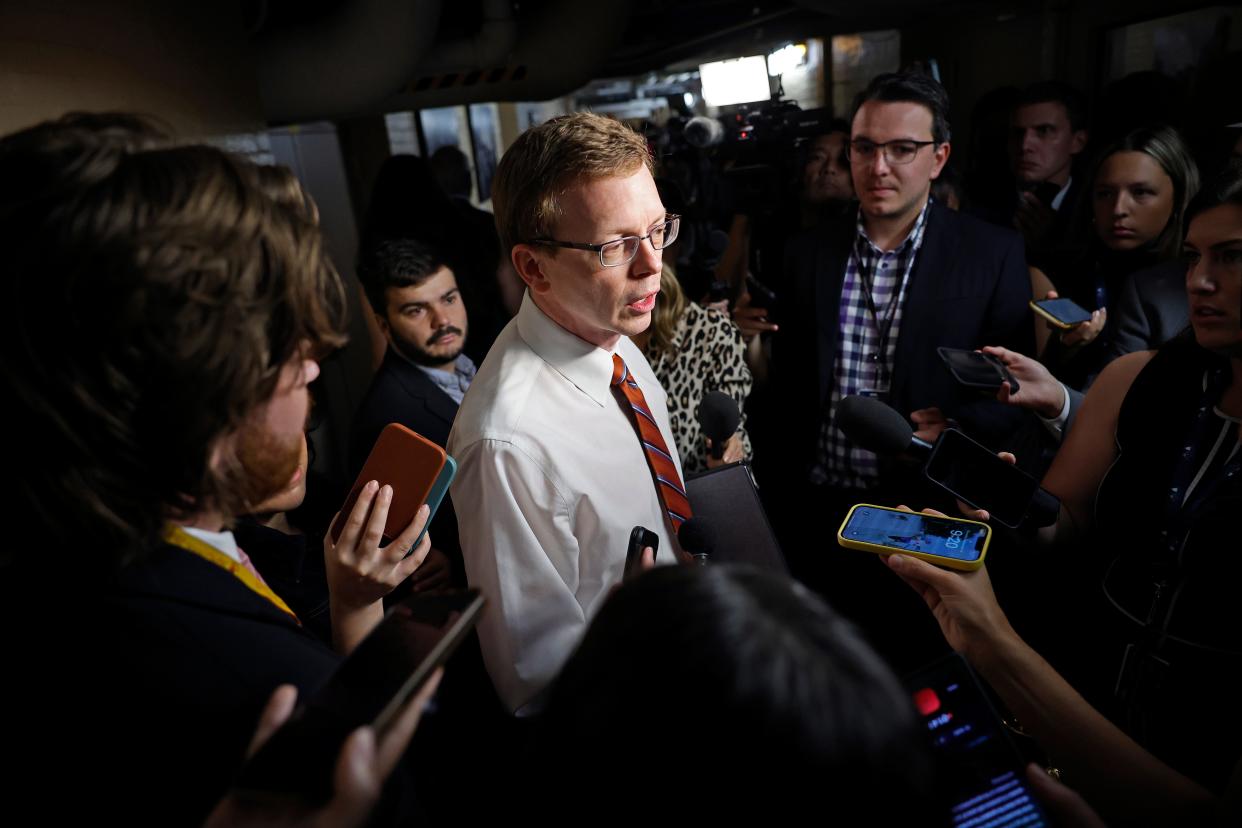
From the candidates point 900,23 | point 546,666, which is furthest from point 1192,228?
point 900,23

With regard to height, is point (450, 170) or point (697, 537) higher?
point (450, 170)

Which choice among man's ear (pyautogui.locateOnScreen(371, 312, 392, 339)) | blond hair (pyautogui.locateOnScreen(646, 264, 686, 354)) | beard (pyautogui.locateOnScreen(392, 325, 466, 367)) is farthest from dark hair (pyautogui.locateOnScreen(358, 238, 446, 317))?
blond hair (pyautogui.locateOnScreen(646, 264, 686, 354))

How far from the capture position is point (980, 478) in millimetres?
1452

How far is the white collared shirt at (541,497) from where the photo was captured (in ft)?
4.28

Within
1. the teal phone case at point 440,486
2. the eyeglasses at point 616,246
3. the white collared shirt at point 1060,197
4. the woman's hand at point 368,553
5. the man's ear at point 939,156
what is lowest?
the woman's hand at point 368,553

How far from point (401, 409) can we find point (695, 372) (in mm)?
980

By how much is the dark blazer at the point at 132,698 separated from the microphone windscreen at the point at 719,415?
121 centimetres

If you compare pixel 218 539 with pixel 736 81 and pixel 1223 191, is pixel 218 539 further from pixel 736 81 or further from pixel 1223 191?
pixel 736 81

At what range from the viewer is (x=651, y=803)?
0.50 meters

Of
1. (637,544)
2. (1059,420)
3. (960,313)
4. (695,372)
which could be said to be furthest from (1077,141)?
(637,544)

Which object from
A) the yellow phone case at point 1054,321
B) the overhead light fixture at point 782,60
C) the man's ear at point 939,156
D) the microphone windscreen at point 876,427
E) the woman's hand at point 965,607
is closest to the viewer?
the woman's hand at point 965,607

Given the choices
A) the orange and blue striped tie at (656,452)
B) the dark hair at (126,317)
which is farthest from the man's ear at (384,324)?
the dark hair at (126,317)

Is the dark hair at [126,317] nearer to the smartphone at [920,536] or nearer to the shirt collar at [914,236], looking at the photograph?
the smartphone at [920,536]

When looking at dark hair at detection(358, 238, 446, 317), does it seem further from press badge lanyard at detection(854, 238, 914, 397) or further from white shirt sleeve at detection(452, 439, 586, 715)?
press badge lanyard at detection(854, 238, 914, 397)
